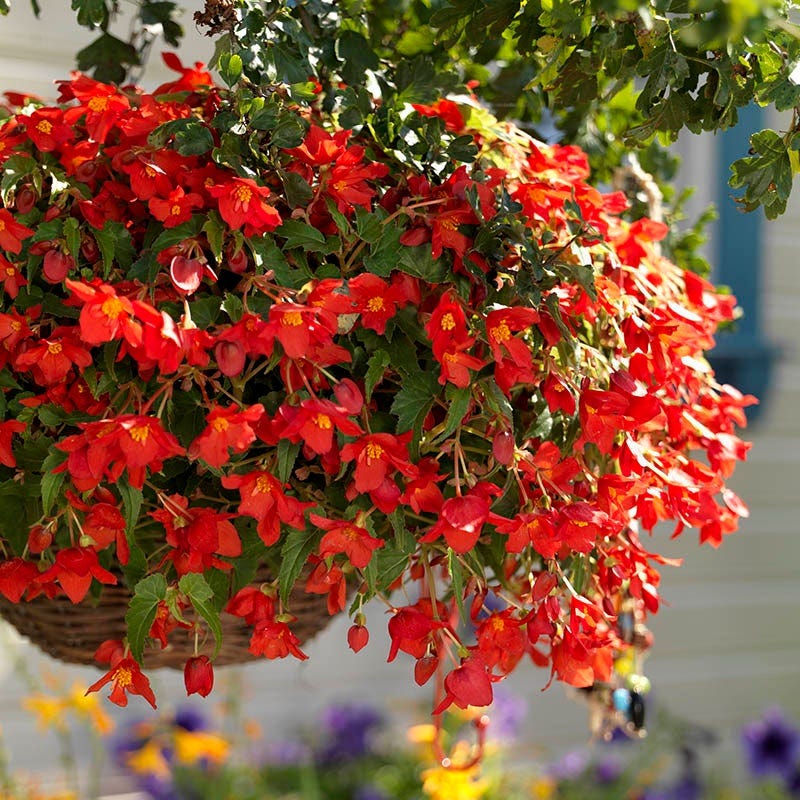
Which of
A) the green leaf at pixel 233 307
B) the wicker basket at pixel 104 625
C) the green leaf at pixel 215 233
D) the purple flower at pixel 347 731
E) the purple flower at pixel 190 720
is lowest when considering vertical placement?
the purple flower at pixel 347 731

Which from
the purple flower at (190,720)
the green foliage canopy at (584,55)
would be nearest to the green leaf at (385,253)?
the green foliage canopy at (584,55)

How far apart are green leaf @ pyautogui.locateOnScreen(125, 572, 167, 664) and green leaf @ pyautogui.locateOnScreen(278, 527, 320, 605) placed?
0.24 feet

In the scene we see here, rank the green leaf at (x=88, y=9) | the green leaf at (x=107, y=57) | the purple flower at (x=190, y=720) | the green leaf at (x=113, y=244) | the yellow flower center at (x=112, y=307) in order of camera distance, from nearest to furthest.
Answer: the yellow flower center at (x=112, y=307) < the green leaf at (x=113, y=244) < the green leaf at (x=88, y=9) < the green leaf at (x=107, y=57) < the purple flower at (x=190, y=720)

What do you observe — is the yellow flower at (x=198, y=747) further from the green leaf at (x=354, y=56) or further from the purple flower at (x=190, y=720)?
the green leaf at (x=354, y=56)

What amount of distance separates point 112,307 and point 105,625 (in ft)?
1.18

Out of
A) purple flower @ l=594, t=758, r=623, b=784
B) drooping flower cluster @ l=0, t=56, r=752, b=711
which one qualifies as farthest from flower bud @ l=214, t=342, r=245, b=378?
purple flower @ l=594, t=758, r=623, b=784

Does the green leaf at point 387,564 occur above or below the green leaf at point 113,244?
below

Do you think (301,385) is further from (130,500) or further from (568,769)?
(568,769)

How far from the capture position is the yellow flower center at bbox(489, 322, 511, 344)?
2.30 feet

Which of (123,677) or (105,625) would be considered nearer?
(123,677)

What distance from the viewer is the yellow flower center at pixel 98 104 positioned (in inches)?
30.4

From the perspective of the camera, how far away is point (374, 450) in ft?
2.22

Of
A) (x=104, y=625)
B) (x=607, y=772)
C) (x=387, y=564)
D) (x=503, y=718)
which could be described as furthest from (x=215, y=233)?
(x=607, y=772)

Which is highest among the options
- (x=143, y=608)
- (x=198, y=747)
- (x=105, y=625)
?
(x=143, y=608)
